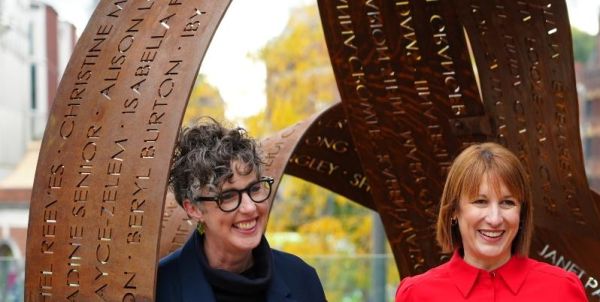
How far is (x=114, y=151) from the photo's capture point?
11.4 feet

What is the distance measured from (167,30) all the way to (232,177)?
580 millimetres

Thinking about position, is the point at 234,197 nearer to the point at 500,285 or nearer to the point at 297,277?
the point at 297,277

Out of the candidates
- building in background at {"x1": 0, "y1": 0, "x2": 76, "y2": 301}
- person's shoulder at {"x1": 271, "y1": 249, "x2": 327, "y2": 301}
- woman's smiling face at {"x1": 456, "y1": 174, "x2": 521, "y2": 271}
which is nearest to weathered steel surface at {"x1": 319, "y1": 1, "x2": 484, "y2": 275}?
person's shoulder at {"x1": 271, "y1": 249, "x2": 327, "y2": 301}

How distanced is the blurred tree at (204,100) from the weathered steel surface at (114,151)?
10772mm

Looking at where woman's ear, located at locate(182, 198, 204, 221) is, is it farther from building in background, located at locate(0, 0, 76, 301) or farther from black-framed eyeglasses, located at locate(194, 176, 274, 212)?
building in background, located at locate(0, 0, 76, 301)

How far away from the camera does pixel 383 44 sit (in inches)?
208

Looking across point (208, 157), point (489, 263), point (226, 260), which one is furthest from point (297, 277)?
point (489, 263)

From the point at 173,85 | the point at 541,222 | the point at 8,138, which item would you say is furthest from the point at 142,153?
the point at 8,138

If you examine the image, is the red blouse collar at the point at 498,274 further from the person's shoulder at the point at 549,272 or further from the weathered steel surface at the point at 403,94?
the weathered steel surface at the point at 403,94

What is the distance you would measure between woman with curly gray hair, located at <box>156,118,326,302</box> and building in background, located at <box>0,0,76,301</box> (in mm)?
10028

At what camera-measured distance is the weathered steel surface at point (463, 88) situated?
521 centimetres

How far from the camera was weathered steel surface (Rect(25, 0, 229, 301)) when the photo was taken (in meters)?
3.38

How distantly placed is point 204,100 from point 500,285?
512 inches

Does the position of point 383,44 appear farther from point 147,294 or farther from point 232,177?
point 147,294
